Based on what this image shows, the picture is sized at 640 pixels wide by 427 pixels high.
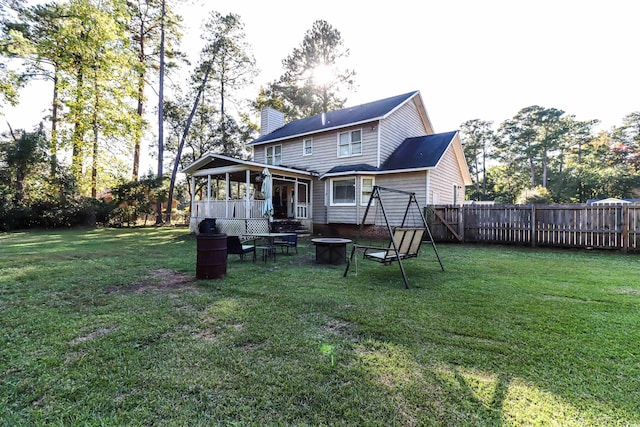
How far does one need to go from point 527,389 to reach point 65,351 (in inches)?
162

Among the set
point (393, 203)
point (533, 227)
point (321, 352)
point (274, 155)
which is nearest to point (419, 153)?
point (393, 203)

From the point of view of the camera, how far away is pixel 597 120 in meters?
35.5

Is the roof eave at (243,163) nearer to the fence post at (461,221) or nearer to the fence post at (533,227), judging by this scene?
the fence post at (461,221)

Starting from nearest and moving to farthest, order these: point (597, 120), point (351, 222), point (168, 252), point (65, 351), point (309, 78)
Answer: point (65, 351) → point (168, 252) → point (351, 222) → point (309, 78) → point (597, 120)

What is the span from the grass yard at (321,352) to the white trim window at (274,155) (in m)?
13.7

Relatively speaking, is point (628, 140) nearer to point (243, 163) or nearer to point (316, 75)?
point (316, 75)

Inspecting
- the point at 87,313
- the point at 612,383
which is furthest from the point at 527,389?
the point at 87,313

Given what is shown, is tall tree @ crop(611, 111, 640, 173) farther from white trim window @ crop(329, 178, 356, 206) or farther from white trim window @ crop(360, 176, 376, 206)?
white trim window @ crop(329, 178, 356, 206)

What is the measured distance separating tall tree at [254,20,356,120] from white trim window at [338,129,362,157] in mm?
13493

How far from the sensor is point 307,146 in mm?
16891

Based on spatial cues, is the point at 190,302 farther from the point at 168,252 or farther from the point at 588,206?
the point at 588,206

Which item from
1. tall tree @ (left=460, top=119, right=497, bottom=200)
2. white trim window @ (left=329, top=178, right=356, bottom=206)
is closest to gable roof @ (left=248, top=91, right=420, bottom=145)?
white trim window @ (left=329, top=178, right=356, bottom=206)

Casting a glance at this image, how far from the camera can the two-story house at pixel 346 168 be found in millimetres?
13477

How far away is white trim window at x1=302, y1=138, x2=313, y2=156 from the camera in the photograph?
16.7 m
